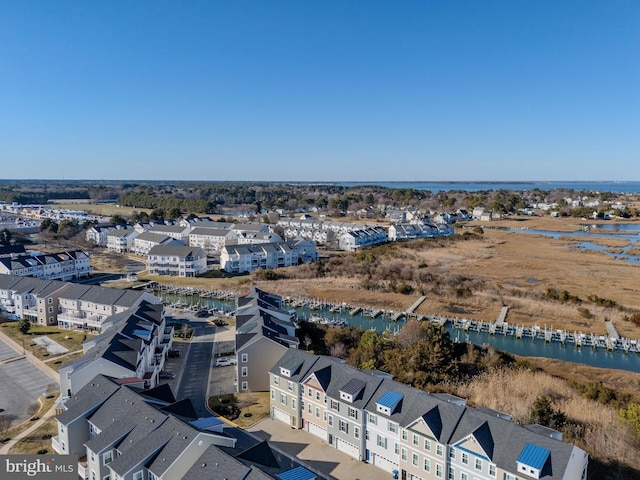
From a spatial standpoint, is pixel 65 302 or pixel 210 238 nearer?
pixel 65 302

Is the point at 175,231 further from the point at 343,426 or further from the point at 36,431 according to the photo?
the point at 343,426

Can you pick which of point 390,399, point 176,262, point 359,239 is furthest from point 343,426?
point 359,239

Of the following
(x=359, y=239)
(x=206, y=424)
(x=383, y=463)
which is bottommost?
(x=383, y=463)

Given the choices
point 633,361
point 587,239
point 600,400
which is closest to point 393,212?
point 587,239

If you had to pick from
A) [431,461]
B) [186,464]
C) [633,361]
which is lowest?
[633,361]

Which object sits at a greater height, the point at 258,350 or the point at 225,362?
the point at 258,350

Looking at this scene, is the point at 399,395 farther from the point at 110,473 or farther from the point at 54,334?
the point at 54,334
